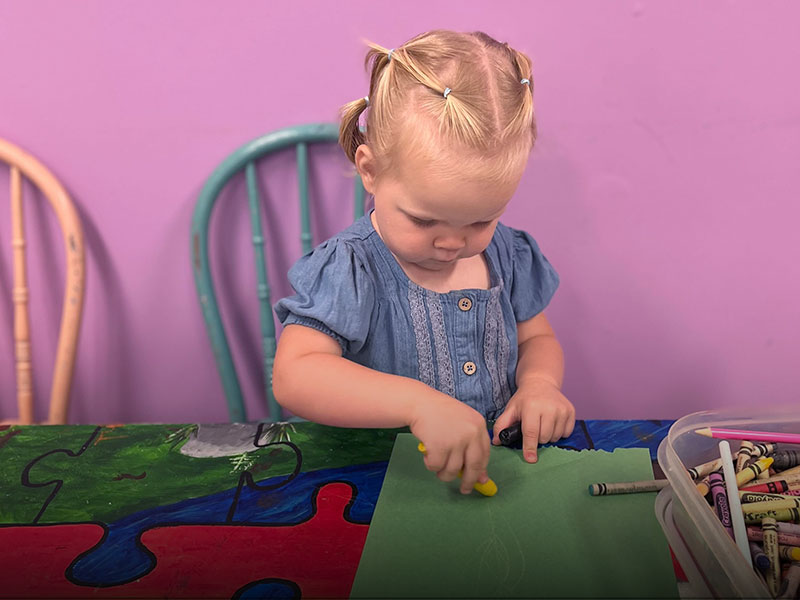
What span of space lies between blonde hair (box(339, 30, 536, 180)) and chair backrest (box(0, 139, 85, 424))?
0.53 m

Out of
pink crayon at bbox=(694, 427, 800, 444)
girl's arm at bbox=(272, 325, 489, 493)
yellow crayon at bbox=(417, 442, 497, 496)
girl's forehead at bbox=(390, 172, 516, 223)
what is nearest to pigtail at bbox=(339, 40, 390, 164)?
girl's forehead at bbox=(390, 172, 516, 223)

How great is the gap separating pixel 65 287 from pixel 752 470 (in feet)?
3.08

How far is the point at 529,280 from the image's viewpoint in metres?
0.84

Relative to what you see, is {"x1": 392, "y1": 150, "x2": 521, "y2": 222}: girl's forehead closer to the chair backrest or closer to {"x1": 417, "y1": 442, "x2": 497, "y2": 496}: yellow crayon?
{"x1": 417, "y1": 442, "x2": 497, "y2": 496}: yellow crayon

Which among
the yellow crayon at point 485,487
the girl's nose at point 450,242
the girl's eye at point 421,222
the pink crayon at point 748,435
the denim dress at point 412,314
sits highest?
the girl's eye at point 421,222

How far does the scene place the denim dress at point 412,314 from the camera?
2.33ft

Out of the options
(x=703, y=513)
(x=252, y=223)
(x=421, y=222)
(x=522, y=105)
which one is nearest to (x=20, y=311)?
(x=252, y=223)

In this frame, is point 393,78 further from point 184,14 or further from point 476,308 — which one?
point 184,14

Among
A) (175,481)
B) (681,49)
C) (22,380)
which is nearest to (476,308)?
(175,481)

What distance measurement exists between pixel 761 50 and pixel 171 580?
0.93 meters

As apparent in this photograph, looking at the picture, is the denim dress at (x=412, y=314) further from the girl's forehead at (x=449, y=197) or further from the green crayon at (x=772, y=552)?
the green crayon at (x=772, y=552)

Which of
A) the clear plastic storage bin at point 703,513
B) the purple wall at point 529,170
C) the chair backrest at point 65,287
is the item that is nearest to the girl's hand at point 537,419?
the clear plastic storage bin at point 703,513

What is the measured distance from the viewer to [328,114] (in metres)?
0.98

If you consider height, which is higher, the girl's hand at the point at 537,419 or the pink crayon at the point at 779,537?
the girl's hand at the point at 537,419
